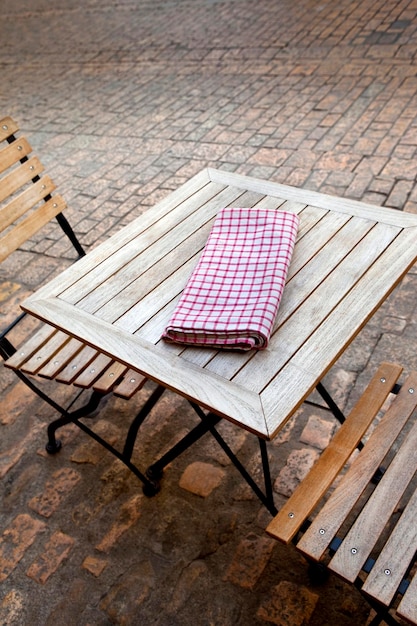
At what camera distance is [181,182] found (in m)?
4.47

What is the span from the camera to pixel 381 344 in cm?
289

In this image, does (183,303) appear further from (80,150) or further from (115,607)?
(80,150)

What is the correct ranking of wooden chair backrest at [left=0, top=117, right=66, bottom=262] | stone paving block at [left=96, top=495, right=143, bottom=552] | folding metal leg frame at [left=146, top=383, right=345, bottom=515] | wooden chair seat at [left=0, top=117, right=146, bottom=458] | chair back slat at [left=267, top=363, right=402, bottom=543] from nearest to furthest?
1. chair back slat at [left=267, top=363, right=402, bottom=543]
2. folding metal leg frame at [left=146, top=383, right=345, bottom=515]
3. wooden chair seat at [left=0, top=117, right=146, bottom=458]
4. stone paving block at [left=96, top=495, right=143, bottom=552]
5. wooden chair backrest at [left=0, top=117, right=66, bottom=262]

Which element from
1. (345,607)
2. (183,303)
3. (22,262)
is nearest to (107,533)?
(345,607)

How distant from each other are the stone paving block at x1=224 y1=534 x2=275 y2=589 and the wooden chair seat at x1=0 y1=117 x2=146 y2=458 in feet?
2.48

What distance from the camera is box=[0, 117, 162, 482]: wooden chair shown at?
2.22m

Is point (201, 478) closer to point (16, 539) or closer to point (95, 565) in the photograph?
point (95, 565)

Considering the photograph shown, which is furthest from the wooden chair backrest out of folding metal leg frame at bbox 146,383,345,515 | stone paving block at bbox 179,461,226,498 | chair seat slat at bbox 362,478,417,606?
chair seat slat at bbox 362,478,417,606

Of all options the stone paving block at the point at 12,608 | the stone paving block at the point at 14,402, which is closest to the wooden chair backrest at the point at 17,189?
the stone paving block at the point at 14,402

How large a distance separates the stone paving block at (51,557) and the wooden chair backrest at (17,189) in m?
1.26

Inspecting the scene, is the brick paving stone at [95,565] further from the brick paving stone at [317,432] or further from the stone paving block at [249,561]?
the brick paving stone at [317,432]

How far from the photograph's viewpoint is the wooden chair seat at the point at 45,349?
2213mm

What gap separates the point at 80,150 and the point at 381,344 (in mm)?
3694

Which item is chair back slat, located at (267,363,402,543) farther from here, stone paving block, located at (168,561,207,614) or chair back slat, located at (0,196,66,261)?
chair back slat, located at (0,196,66,261)
